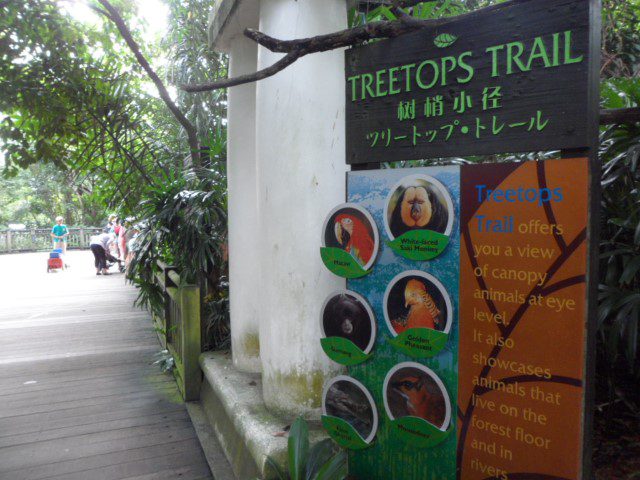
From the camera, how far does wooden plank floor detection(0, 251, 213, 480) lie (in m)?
3.37

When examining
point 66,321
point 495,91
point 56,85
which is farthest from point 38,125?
point 495,91

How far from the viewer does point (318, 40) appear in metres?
1.94

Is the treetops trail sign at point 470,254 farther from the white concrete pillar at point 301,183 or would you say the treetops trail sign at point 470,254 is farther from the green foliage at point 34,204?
the green foliage at point 34,204

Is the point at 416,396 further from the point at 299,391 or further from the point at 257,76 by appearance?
the point at 257,76

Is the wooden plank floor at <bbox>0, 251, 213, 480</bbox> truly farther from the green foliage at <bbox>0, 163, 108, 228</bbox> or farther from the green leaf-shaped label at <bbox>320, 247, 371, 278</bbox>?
the green foliage at <bbox>0, 163, 108, 228</bbox>

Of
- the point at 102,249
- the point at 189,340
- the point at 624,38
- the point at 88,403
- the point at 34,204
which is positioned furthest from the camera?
the point at 34,204

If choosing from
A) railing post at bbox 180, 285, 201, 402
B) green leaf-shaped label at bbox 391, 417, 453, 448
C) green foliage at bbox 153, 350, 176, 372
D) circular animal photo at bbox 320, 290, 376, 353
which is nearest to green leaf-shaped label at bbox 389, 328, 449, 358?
circular animal photo at bbox 320, 290, 376, 353

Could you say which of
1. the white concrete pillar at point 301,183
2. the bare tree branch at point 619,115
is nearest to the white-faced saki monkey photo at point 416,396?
the white concrete pillar at point 301,183

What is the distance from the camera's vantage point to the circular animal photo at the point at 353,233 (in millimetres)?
2090

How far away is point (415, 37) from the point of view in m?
1.93

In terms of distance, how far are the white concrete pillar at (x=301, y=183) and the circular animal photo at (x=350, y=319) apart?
332 mm

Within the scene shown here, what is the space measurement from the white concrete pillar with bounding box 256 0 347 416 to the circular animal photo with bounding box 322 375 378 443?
1.44 feet

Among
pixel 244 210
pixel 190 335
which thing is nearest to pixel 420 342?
pixel 244 210

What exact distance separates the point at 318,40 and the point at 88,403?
3.85 m
